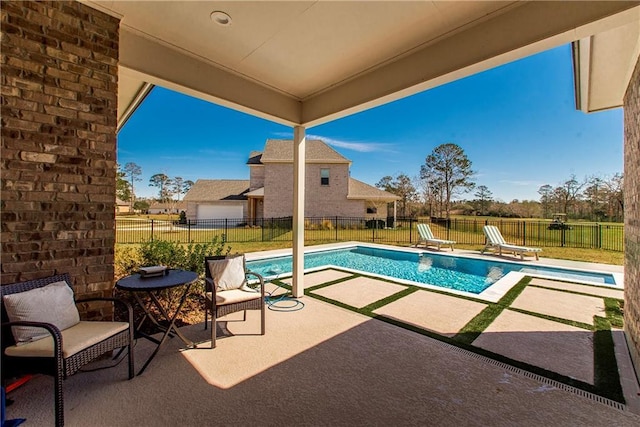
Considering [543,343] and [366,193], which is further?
[366,193]

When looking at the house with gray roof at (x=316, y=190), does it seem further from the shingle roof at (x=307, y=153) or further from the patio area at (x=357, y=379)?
the patio area at (x=357, y=379)

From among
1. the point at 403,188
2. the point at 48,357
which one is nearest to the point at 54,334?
the point at 48,357

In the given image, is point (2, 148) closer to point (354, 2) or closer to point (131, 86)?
point (131, 86)

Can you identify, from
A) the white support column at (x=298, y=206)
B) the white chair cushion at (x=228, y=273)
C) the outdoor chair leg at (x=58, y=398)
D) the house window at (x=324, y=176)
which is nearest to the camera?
the outdoor chair leg at (x=58, y=398)

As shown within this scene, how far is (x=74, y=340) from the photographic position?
2.12 metres

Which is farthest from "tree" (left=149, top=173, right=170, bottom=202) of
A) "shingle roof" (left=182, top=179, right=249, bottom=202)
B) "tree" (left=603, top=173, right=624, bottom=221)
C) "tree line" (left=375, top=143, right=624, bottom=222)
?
"tree" (left=603, top=173, right=624, bottom=221)

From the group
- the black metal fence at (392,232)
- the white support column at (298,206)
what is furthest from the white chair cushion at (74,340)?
the black metal fence at (392,232)

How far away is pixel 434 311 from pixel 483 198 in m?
20.8

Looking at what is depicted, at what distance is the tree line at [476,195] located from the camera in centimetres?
1559

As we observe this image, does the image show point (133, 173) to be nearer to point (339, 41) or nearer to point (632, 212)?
point (339, 41)

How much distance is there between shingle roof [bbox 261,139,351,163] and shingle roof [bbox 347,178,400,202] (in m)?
2.00

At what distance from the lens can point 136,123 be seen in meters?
19.6

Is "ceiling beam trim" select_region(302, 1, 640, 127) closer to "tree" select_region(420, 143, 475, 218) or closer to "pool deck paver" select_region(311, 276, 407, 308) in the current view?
"pool deck paver" select_region(311, 276, 407, 308)

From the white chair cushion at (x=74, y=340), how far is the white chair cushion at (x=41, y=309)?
62 millimetres
